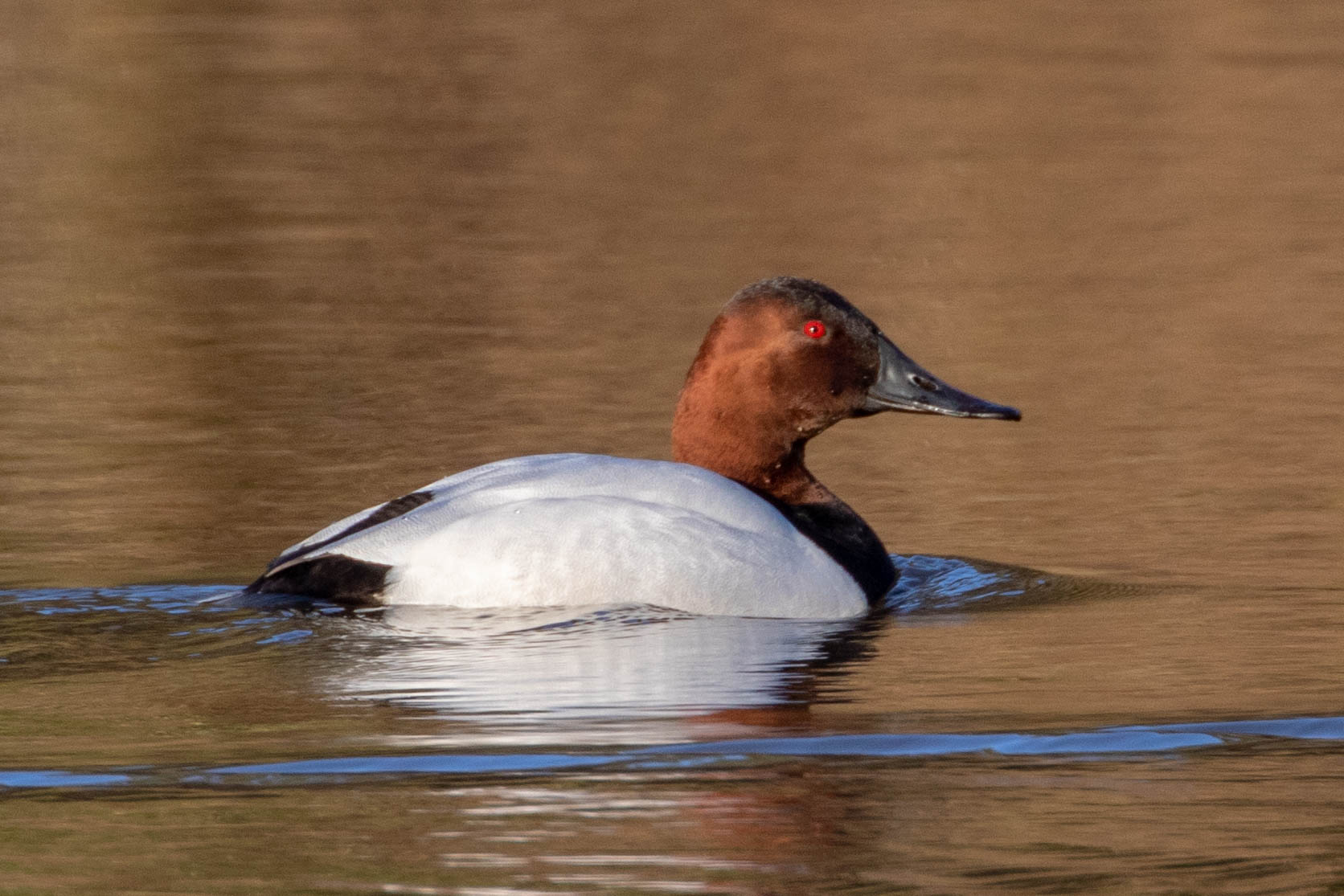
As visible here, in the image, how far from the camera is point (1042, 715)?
5363mm

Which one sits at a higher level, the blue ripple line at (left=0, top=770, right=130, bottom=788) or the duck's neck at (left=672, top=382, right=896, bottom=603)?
the duck's neck at (left=672, top=382, right=896, bottom=603)

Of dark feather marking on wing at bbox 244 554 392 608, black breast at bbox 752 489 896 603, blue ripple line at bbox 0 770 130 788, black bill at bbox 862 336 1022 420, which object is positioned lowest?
blue ripple line at bbox 0 770 130 788

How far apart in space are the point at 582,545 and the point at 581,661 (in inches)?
18.1

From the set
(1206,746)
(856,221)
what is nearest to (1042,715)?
(1206,746)

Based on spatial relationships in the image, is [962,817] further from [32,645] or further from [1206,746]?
[32,645]

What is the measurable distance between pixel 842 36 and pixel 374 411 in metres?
13.9

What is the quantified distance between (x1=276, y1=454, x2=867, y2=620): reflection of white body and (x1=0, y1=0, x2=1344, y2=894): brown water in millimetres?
125

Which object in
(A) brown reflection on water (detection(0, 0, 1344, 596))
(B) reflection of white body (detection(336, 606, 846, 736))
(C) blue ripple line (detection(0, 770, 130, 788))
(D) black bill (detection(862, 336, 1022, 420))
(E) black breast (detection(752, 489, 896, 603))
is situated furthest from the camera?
(A) brown reflection on water (detection(0, 0, 1344, 596))

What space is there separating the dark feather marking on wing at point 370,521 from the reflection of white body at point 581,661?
278 mm

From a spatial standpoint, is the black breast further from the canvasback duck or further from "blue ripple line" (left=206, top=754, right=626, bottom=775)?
"blue ripple line" (left=206, top=754, right=626, bottom=775)

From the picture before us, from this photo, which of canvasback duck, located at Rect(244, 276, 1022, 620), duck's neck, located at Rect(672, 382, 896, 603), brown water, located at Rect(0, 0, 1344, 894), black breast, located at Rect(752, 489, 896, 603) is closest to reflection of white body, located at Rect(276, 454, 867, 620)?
canvasback duck, located at Rect(244, 276, 1022, 620)

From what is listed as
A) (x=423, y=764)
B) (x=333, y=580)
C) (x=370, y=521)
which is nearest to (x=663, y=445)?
(x=370, y=521)

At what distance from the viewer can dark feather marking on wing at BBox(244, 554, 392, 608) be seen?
629 centimetres

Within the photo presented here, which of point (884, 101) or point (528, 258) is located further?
point (884, 101)
